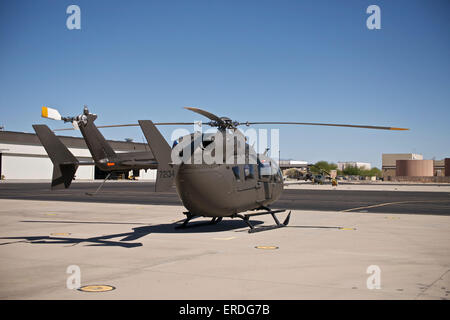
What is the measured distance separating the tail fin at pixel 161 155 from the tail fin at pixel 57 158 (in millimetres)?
3646

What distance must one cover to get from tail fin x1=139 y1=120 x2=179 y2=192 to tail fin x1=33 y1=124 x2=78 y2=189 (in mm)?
3646

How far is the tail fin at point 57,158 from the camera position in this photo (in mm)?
13594

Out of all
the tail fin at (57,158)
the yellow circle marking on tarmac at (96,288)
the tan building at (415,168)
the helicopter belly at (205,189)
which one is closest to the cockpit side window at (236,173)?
the helicopter belly at (205,189)

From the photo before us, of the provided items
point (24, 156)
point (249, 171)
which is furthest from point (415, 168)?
point (249, 171)

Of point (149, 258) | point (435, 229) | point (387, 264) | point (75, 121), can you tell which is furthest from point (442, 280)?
point (75, 121)

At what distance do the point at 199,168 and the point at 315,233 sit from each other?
412 centimetres

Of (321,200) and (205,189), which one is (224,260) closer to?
(205,189)

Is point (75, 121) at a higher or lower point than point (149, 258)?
higher

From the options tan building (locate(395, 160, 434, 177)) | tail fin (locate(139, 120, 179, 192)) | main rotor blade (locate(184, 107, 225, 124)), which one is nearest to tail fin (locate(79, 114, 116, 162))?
tail fin (locate(139, 120, 179, 192))

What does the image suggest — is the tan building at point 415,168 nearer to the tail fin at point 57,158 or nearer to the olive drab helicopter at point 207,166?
the olive drab helicopter at point 207,166

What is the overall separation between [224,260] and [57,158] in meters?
7.42

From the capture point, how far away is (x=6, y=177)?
7944cm

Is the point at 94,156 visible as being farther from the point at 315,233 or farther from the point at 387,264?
the point at 387,264
